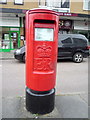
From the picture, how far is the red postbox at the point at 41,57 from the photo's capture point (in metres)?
2.60

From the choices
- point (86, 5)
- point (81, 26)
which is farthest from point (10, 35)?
point (86, 5)

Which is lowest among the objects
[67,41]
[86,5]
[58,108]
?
[58,108]

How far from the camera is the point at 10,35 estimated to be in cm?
1431

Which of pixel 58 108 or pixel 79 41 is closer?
pixel 58 108

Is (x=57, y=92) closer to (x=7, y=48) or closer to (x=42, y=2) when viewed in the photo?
(x=7, y=48)

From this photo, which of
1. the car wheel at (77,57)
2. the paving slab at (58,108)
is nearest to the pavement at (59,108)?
the paving slab at (58,108)

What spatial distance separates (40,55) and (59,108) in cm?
133

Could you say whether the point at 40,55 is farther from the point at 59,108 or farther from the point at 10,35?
the point at 10,35

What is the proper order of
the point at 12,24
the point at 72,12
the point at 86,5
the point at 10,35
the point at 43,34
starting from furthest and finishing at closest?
the point at 86,5 < the point at 72,12 < the point at 10,35 < the point at 12,24 < the point at 43,34

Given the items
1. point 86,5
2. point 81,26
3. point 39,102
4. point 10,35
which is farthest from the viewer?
point 81,26

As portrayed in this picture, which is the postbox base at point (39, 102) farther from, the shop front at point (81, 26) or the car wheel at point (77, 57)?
→ the shop front at point (81, 26)

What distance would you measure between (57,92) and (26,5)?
11885mm

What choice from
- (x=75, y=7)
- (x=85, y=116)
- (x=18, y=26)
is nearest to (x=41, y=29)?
(x=85, y=116)

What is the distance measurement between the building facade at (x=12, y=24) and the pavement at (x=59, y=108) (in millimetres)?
11070
